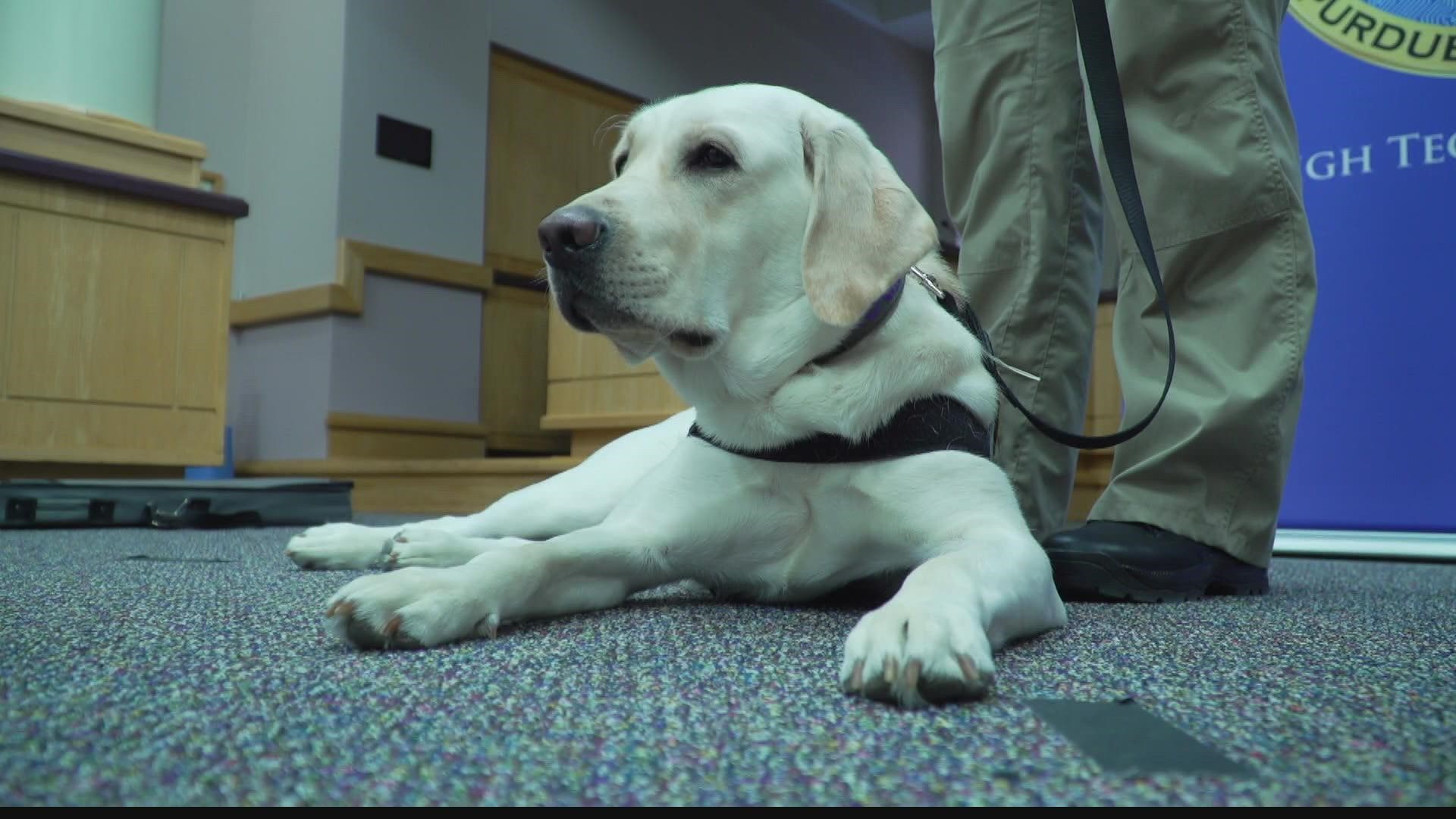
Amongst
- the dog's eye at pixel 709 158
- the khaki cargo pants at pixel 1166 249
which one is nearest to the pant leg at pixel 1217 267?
the khaki cargo pants at pixel 1166 249

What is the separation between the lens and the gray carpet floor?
50 centimetres

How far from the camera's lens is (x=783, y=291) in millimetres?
1180

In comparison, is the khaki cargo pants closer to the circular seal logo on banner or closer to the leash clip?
the leash clip

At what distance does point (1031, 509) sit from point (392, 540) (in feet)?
3.19

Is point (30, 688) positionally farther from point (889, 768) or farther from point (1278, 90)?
point (1278, 90)

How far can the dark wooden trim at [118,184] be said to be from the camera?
3049 millimetres

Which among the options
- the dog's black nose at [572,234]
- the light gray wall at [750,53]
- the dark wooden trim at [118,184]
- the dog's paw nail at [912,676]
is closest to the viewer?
the dog's paw nail at [912,676]

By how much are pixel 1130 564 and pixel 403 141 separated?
4.21 meters

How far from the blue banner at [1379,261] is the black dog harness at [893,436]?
1.89 m

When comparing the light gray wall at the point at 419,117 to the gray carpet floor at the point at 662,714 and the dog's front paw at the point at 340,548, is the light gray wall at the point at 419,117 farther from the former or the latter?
the gray carpet floor at the point at 662,714

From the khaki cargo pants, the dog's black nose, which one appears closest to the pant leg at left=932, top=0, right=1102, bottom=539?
the khaki cargo pants

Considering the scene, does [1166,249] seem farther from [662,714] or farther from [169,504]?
[169,504]

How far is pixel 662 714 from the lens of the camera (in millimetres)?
649

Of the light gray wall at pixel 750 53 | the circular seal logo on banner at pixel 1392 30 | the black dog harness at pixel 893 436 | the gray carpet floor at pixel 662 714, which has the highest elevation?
the light gray wall at pixel 750 53
